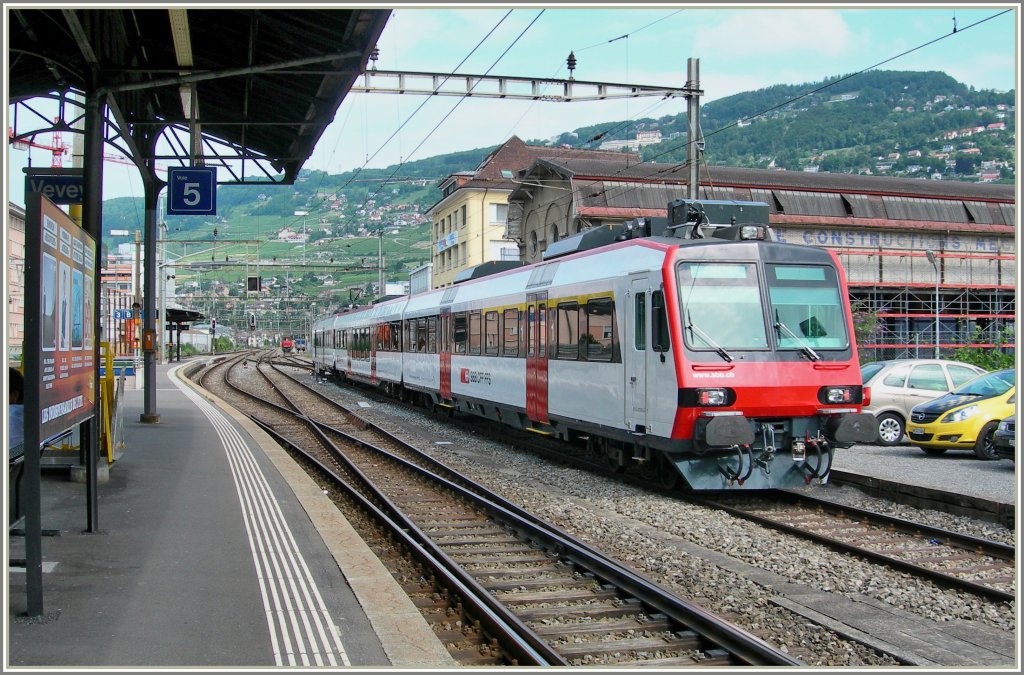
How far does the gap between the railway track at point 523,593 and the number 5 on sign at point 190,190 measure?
6164 mm

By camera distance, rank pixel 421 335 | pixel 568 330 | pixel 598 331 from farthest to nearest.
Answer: pixel 421 335 < pixel 568 330 < pixel 598 331

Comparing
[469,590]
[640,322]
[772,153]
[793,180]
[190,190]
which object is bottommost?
[469,590]

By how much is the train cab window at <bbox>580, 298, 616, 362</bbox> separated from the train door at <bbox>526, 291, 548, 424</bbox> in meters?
1.54

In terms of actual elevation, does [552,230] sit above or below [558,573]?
above

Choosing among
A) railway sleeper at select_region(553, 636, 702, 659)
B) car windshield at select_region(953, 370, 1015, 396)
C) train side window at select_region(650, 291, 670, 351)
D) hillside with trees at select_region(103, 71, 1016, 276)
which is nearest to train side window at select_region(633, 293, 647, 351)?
Result: train side window at select_region(650, 291, 670, 351)

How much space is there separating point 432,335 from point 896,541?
13.9 metres

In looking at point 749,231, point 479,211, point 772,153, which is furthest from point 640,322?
point 772,153

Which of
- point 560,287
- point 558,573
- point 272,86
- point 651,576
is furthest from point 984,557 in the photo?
point 272,86

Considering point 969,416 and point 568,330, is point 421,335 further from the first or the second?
point 969,416

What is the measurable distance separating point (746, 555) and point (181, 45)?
8.62 m

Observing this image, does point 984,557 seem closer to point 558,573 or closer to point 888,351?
point 558,573

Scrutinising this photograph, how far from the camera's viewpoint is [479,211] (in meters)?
56.9

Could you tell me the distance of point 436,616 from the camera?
6238 millimetres

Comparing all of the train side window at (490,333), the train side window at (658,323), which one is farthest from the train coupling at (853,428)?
the train side window at (490,333)
